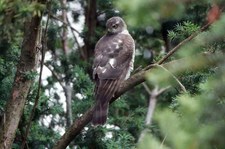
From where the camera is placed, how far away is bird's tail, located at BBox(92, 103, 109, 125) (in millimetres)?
5276

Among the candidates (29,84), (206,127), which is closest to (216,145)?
(206,127)

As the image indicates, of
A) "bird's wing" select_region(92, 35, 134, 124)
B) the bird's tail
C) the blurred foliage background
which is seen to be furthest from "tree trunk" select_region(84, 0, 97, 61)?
the bird's tail

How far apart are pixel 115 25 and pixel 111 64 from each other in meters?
0.81

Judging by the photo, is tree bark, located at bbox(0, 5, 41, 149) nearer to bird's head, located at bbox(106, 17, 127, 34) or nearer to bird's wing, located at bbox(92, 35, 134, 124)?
bird's wing, located at bbox(92, 35, 134, 124)

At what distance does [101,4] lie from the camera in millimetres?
7715

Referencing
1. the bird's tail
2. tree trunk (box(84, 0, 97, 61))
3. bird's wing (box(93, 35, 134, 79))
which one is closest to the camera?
the bird's tail

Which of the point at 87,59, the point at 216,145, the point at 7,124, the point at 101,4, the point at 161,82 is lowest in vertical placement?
the point at 216,145

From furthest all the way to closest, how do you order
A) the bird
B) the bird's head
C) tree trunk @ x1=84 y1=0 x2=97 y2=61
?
tree trunk @ x1=84 y1=0 x2=97 y2=61
the bird's head
the bird

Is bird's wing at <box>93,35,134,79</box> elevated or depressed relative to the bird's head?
depressed

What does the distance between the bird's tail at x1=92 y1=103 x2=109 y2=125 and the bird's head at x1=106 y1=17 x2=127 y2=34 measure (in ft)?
5.29

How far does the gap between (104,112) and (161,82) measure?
3270mm

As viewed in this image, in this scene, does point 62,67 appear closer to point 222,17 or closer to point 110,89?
point 110,89

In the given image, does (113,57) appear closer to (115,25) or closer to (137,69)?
(115,25)

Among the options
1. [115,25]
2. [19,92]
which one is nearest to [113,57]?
[115,25]
